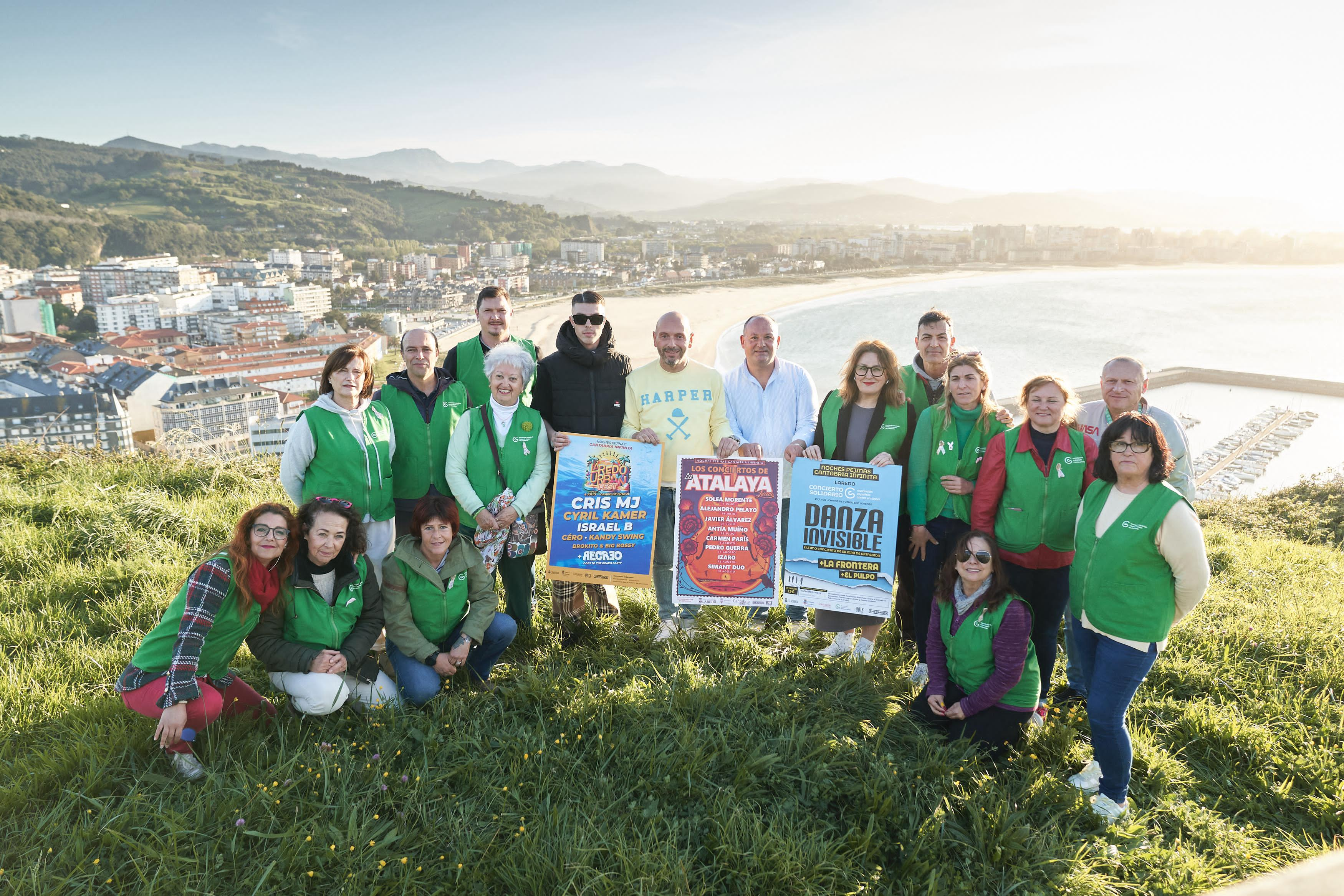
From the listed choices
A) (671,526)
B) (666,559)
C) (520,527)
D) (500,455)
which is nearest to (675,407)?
(671,526)

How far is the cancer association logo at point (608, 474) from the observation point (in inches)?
185

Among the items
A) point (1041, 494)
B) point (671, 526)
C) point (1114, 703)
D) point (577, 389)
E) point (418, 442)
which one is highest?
point (577, 389)

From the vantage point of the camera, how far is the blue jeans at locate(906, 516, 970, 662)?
443cm

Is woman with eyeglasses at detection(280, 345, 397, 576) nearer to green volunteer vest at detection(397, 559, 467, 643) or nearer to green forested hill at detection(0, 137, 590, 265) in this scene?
green volunteer vest at detection(397, 559, 467, 643)

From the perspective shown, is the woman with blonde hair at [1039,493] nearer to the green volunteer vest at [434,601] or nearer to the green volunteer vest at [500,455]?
the green volunteer vest at [500,455]

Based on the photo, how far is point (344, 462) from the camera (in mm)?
4309

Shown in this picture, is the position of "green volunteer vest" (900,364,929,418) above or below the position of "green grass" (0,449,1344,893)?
above

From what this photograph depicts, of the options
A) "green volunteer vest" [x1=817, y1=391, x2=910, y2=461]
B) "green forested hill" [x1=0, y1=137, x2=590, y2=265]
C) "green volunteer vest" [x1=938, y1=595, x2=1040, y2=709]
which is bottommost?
"green volunteer vest" [x1=938, y1=595, x2=1040, y2=709]

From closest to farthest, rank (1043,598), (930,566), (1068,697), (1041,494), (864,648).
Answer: (1041,494) < (1043,598) < (1068,697) < (930,566) < (864,648)

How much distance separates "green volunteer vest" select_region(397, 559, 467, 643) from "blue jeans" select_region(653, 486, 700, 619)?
1358 millimetres

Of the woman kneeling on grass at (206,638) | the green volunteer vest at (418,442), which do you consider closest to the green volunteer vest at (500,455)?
the green volunteer vest at (418,442)

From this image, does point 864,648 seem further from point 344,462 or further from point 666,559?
point 344,462

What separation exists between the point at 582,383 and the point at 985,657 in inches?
119

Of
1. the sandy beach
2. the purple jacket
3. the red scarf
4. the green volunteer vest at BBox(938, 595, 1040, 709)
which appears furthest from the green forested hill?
the purple jacket
